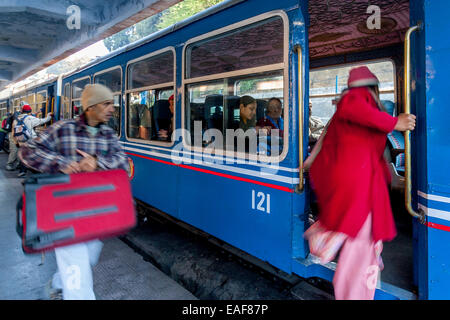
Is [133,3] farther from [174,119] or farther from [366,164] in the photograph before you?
[366,164]

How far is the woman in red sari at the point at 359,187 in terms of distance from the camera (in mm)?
1964

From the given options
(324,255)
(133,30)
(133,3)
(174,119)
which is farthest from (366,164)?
(133,30)

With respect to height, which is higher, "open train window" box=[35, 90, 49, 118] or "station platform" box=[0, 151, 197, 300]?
"open train window" box=[35, 90, 49, 118]

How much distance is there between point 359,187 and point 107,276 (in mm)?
2489

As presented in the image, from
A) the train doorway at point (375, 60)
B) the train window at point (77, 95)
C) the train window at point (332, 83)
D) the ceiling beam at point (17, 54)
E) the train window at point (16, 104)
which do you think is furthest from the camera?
the train window at point (16, 104)

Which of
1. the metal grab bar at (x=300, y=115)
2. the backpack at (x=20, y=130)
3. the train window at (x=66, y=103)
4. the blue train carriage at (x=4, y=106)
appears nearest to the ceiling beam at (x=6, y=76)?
the blue train carriage at (x=4, y=106)

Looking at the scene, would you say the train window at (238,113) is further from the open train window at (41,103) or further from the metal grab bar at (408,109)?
the open train window at (41,103)

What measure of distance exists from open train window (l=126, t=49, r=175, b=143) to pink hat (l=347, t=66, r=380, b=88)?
87.6 inches

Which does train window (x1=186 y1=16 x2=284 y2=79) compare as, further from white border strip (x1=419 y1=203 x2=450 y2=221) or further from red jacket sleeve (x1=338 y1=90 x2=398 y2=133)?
white border strip (x1=419 y1=203 x2=450 y2=221)

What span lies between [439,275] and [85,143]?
7.85 ft

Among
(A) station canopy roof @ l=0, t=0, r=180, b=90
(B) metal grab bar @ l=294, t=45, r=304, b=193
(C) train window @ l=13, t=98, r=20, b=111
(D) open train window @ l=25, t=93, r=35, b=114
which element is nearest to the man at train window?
(B) metal grab bar @ l=294, t=45, r=304, b=193

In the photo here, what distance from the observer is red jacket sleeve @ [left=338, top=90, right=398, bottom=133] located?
1897 millimetres

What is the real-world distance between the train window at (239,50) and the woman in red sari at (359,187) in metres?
0.82

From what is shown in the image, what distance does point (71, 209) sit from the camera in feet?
6.46
